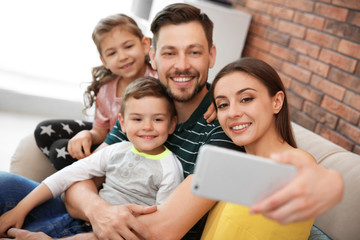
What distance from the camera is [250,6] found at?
9.87 ft

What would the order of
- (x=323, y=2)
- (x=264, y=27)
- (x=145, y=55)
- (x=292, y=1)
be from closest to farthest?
(x=145, y=55), (x=323, y=2), (x=292, y=1), (x=264, y=27)

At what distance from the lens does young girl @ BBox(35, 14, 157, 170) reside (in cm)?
177

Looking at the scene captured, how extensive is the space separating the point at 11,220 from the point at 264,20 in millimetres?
2345

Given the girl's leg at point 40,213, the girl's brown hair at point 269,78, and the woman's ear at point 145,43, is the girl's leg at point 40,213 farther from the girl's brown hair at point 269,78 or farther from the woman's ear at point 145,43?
the woman's ear at point 145,43

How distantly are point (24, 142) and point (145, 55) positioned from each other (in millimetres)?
851

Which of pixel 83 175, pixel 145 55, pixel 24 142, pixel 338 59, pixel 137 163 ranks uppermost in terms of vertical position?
pixel 338 59

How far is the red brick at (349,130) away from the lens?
1840 mm

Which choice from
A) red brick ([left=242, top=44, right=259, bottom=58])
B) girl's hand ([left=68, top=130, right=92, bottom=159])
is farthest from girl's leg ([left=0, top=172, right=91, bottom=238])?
red brick ([left=242, top=44, right=259, bottom=58])

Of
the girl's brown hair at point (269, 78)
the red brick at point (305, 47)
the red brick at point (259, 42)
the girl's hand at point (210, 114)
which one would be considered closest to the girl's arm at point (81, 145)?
the girl's hand at point (210, 114)

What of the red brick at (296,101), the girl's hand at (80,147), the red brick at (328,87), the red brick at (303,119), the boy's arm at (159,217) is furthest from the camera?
the red brick at (296,101)

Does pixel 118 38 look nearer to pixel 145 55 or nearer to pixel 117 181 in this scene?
pixel 145 55

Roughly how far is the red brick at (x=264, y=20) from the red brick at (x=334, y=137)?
0.96 metres

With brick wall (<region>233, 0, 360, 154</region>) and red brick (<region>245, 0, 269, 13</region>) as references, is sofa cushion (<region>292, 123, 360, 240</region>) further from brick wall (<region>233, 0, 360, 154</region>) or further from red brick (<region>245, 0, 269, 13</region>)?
red brick (<region>245, 0, 269, 13</region>)

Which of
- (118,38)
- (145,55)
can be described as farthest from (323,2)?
(118,38)
